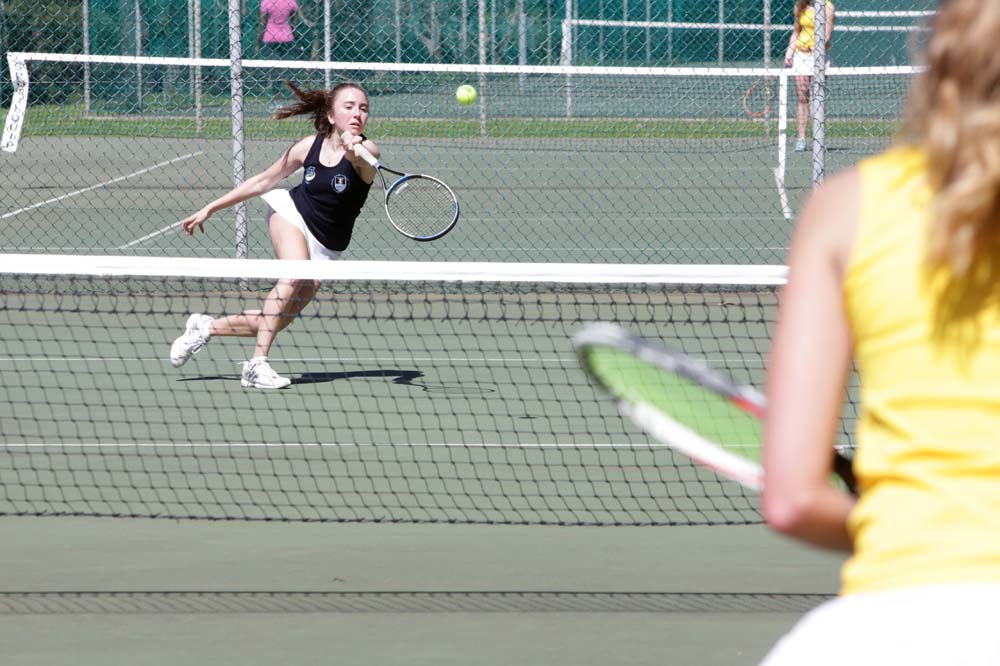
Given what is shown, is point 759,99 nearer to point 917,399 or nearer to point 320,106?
point 320,106

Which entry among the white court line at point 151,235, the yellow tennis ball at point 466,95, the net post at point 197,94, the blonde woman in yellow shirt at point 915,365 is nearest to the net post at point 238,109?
the white court line at point 151,235

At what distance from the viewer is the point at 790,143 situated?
1967 cm

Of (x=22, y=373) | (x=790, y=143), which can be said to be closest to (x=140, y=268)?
(x=22, y=373)

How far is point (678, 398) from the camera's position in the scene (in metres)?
1.85

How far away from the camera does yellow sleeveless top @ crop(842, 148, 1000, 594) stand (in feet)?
4.38

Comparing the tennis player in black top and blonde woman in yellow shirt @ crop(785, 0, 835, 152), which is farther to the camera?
blonde woman in yellow shirt @ crop(785, 0, 835, 152)

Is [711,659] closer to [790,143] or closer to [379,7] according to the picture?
[379,7]

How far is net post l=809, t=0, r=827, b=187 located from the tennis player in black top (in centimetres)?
317

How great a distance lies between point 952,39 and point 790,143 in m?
18.7

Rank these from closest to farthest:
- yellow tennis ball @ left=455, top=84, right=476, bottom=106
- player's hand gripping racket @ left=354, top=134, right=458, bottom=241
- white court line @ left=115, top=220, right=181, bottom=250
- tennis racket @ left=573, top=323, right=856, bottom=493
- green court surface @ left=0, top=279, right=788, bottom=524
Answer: tennis racket @ left=573, top=323, right=856, bottom=493 → green court surface @ left=0, top=279, right=788, bottom=524 → player's hand gripping racket @ left=354, top=134, right=458, bottom=241 → white court line @ left=115, top=220, right=181, bottom=250 → yellow tennis ball @ left=455, top=84, right=476, bottom=106

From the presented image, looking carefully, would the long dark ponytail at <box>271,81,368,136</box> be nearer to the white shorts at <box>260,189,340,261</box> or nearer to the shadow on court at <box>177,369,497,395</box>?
the white shorts at <box>260,189,340,261</box>

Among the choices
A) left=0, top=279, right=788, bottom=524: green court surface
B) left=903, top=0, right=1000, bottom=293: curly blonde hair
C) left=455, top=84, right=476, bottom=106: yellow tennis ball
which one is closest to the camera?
left=903, top=0, right=1000, bottom=293: curly blonde hair

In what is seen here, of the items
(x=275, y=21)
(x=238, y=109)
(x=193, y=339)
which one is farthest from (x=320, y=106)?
(x=275, y=21)

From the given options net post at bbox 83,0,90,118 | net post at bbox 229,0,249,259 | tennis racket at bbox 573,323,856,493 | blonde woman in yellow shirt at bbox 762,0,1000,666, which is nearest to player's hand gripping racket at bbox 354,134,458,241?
net post at bbox 229,0,249,259
